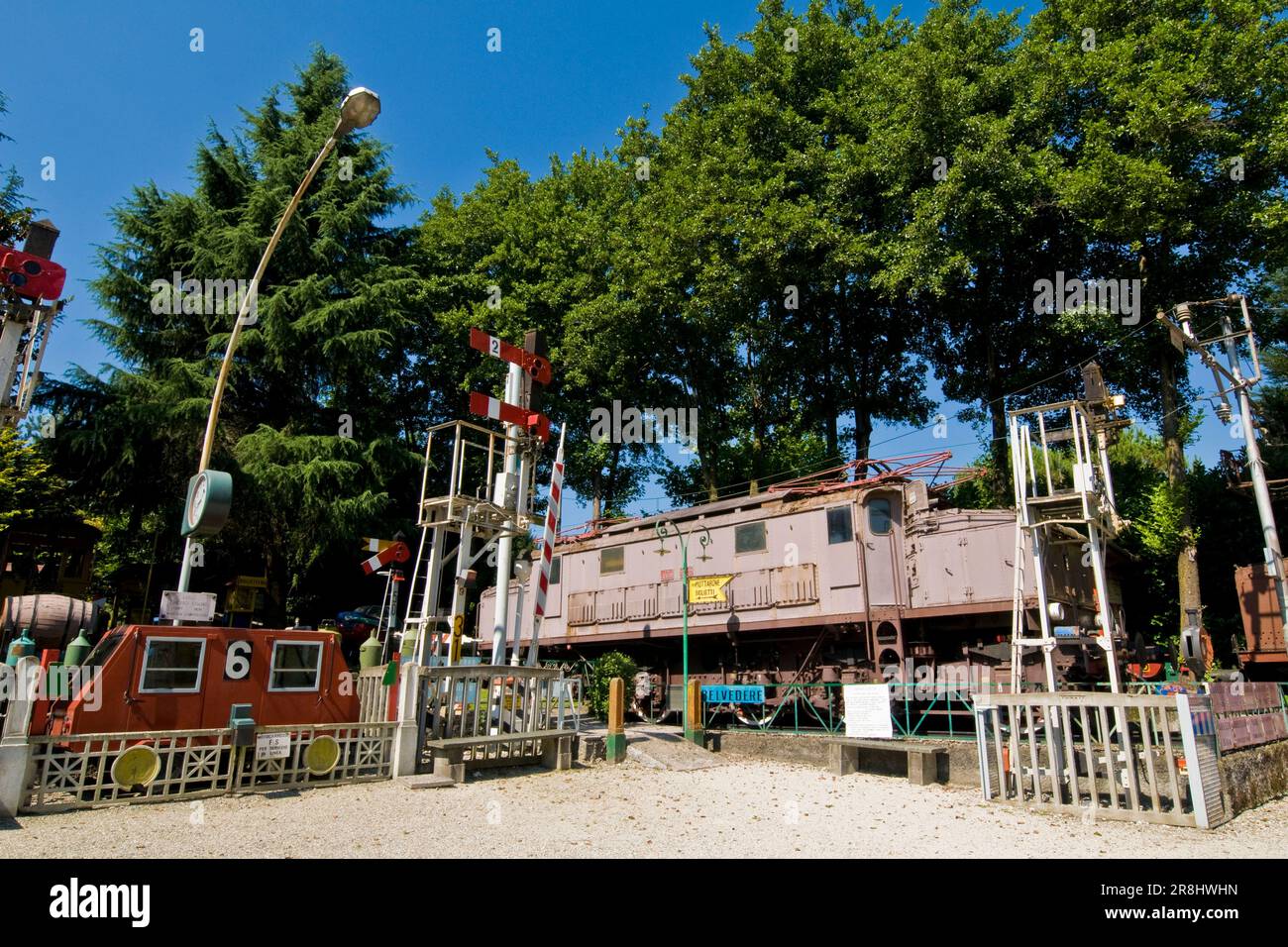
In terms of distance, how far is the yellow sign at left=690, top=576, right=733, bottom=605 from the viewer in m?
17.7

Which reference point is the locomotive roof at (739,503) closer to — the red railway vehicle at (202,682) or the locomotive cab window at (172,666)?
the red railway vehicle at (202,682)

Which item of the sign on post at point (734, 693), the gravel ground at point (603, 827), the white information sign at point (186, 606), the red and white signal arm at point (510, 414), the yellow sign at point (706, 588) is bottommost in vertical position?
the gravel ground at point (603, 827)

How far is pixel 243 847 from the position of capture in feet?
21.9

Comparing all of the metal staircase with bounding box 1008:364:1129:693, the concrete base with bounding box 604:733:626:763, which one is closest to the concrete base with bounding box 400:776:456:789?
the concrete base with bounding box 604:733:626:763

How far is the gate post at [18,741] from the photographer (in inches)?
304

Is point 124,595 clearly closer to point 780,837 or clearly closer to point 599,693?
point 599,693

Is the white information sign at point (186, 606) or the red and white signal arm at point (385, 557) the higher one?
the red and white signal arm at point (385, 557)

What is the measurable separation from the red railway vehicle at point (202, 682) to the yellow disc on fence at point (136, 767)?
68 centimetres

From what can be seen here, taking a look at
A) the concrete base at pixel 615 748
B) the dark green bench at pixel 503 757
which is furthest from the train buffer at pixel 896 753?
the dark green bench at pixel 503 757

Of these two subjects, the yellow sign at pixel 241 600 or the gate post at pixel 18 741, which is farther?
the yellow sign at pixel 241 600

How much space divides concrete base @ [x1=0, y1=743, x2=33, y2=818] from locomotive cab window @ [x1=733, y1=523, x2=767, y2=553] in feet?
43.2

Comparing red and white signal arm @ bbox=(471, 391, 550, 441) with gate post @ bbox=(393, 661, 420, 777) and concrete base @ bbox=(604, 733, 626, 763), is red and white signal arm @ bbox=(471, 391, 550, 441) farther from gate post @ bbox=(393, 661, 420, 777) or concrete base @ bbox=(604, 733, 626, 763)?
concrete base @ bbox=(604, 733, 626, 763)

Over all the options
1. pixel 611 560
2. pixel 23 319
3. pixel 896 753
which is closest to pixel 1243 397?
pixel 896 753

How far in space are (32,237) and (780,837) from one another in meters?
12.9
